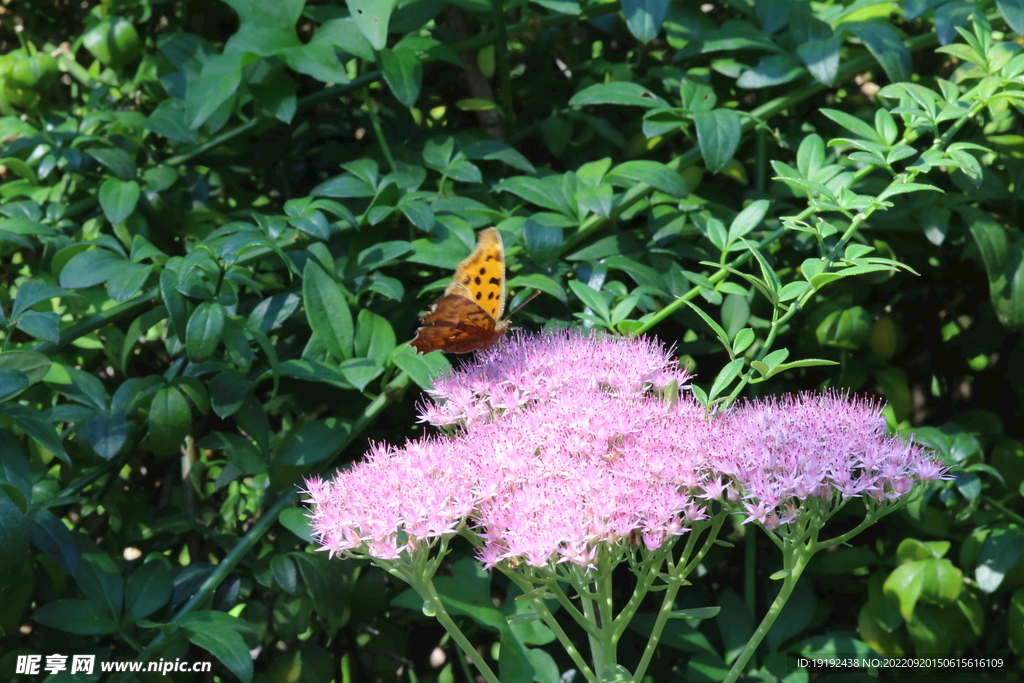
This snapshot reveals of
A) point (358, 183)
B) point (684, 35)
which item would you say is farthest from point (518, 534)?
point (684, 35)

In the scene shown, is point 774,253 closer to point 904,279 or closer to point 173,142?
point 904,279

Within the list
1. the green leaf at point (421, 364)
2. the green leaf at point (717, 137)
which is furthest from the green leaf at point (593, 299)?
the green leaf at point (717, 137)

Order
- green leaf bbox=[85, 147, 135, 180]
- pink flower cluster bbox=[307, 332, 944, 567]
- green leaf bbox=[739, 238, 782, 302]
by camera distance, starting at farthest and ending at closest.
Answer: green leaf bbox=[85, 147, 135, 180] < green leaf bbox=[739, 238, 782, 302] < pink flower cluster bbox=[307, 332, 944, 567]

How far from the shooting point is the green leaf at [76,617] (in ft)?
3.76

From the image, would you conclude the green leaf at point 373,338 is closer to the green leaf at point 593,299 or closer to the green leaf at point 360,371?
the green leaf at point 360,371

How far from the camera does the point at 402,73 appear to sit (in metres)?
1.41

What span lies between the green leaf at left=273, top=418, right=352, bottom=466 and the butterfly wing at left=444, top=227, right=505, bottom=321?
0.89ft

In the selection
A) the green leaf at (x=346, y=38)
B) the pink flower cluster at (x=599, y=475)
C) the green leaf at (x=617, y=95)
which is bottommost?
the pink flower cluster at (x=599, y=475)

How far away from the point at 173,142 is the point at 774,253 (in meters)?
1.13

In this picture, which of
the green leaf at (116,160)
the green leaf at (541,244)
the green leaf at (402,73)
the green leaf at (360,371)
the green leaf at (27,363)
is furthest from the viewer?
the green leaf at (116,160)

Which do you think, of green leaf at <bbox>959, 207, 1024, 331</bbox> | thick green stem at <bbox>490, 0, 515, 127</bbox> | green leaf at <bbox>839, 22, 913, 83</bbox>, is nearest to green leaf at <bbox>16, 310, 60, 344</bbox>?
thick green stem at <bbox>490, 0, 515, 127</bbox>

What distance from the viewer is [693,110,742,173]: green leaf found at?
1329 mm

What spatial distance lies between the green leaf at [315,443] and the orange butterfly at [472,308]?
0.65ft

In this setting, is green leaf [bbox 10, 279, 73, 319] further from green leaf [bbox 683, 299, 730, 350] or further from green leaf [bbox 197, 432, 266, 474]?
green leaf [bbox 683, 299, 730, 350]
